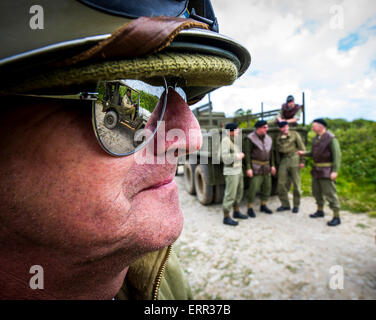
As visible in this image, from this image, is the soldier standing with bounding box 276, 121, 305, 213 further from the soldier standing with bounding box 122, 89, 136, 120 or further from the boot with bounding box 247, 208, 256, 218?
the soldier standing with bounding box 122, 89, 136, 120

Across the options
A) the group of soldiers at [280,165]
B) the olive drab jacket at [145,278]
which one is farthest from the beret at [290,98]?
the olive drab jacket at [145,278]

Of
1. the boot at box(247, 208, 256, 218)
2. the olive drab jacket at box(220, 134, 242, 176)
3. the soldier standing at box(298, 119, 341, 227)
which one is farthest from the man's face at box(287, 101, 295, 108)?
the boot at box(247, 208, 256, 218)

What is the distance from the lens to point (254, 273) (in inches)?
128

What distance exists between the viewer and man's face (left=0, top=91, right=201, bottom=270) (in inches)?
22.5

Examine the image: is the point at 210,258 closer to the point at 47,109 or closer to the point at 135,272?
the point at 135,272

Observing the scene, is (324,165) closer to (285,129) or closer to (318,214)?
(318,214)

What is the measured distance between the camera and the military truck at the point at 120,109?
0.67 meters

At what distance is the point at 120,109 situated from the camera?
727mm

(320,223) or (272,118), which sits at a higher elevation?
(272,118)
